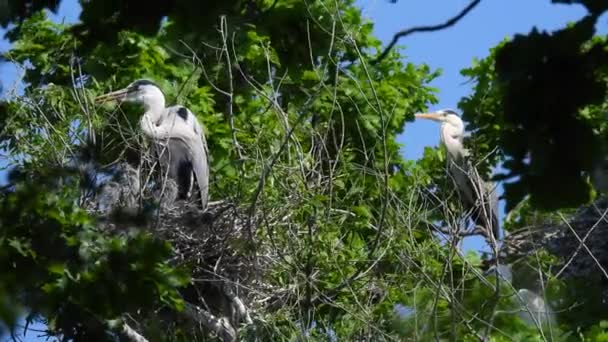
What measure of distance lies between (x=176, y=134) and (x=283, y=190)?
162cm

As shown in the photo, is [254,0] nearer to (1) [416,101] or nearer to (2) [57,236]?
(2) [57,236]

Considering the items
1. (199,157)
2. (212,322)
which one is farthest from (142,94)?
(212,322)

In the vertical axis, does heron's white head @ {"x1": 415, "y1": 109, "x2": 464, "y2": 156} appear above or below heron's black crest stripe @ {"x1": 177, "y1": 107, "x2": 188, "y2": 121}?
above

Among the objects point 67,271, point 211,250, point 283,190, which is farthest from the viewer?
point 211,250

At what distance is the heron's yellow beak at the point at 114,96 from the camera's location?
21.8 ft

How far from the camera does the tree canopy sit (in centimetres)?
180

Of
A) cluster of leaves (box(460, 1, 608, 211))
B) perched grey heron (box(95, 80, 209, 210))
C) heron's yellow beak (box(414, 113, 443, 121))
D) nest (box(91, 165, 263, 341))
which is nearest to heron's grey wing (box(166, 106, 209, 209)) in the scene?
perched grey heron (box(95, 80, 209, 210))

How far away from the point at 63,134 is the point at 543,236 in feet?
7.99

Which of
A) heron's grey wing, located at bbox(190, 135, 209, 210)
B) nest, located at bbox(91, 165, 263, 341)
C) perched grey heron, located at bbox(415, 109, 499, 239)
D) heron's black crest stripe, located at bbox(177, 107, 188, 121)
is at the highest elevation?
perched grey heron, located at bbox(415, 109, 499, 239)

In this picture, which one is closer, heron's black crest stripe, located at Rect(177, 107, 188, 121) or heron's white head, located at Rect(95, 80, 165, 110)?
heron's white head, located at Rect(95, 80, 165, 110)

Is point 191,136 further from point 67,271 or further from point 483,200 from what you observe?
point 67,271

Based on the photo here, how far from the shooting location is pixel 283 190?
18.5 feet

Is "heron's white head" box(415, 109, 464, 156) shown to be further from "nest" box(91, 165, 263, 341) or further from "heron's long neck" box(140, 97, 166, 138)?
"nest" box(91, 165, 263, 341)

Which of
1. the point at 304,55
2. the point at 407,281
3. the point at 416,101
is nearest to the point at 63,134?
the point at 407,281
